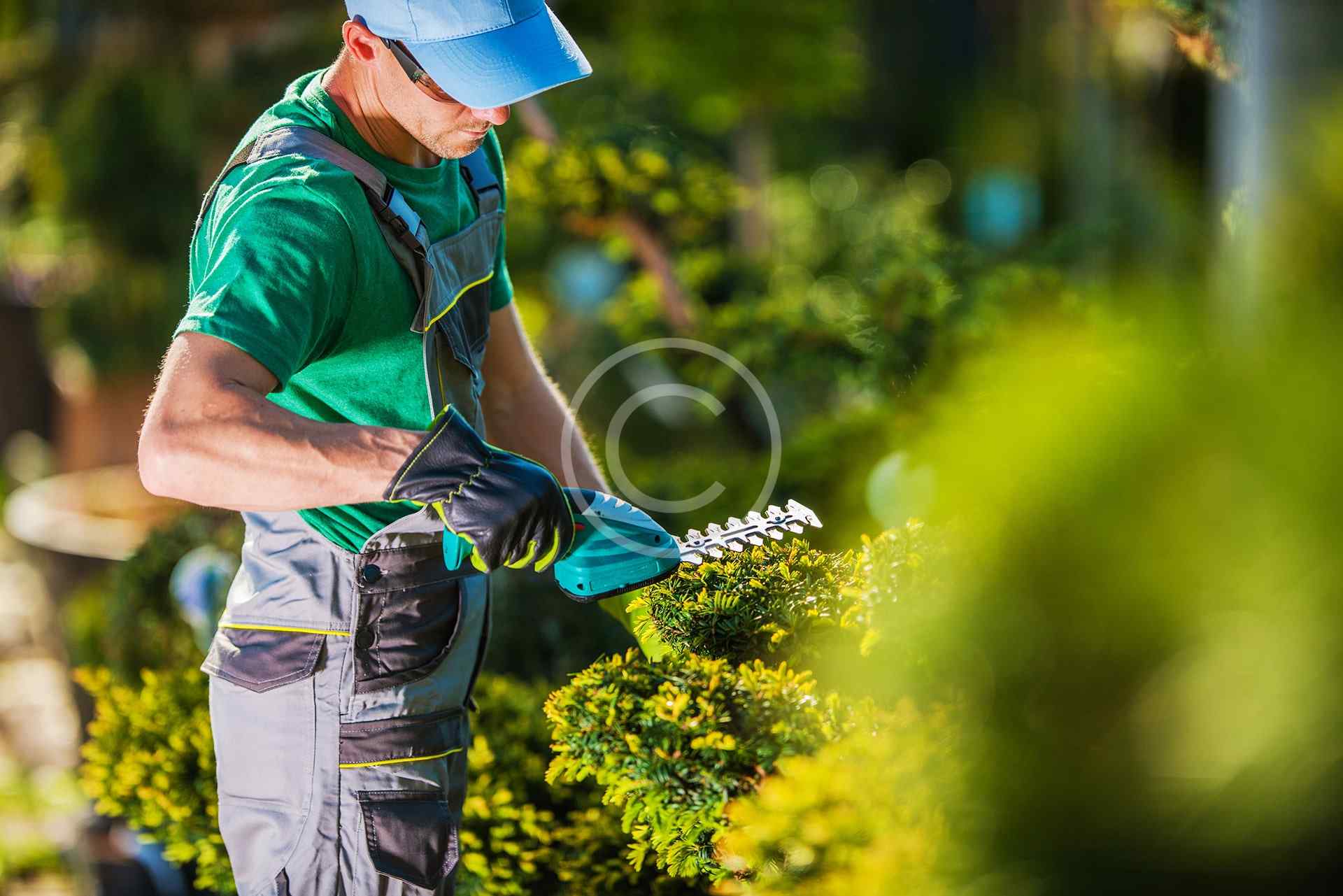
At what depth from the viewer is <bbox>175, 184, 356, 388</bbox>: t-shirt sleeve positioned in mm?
1483

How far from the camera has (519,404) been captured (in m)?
2.15

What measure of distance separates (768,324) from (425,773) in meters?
2.29

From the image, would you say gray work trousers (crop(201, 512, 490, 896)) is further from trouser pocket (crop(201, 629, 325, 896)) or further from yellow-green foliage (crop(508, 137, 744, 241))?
yellow-green foliage (crop(508, 137, 744, 241))

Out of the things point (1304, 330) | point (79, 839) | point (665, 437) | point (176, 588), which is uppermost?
point (665, 437)

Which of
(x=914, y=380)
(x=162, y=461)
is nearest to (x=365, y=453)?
(x=162, y=461)

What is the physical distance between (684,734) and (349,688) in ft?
1.61

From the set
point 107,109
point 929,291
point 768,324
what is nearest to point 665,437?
point 768,324

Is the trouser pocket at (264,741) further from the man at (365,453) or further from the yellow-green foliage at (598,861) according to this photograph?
the yellow-green foliage at (598,861)

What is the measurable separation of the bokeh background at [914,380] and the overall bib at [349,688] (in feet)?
0.99

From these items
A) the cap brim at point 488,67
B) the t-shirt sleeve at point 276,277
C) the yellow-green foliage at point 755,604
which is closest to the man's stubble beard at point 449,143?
the cap brim at point 488,67

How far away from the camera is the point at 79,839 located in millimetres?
3707

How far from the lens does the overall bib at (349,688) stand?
176 centimetres

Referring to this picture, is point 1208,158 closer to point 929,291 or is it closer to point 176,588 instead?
point 929,291

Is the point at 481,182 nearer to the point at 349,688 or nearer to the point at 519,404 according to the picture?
the point at 519,404
